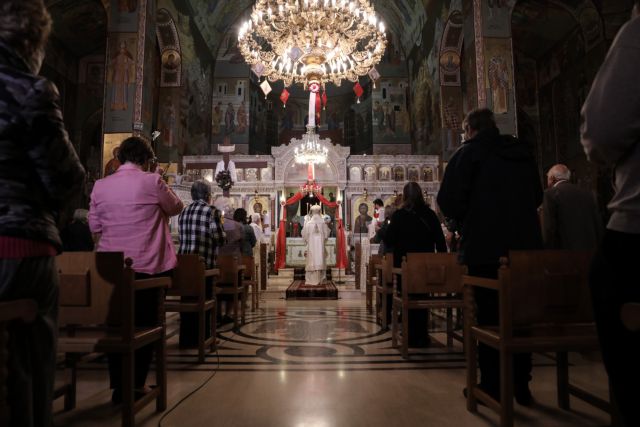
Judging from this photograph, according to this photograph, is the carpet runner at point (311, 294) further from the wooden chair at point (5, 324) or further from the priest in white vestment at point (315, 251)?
the wooden chair at point (5, 324)

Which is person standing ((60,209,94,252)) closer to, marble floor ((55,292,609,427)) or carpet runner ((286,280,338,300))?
marble floor ((55,292,609,427))

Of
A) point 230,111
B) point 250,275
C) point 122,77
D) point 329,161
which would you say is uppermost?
point 230,111

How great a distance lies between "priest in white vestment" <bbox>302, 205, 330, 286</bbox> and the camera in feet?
32.0

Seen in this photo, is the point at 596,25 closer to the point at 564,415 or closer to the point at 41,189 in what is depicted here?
the point at 564,415

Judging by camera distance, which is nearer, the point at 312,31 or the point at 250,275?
the point at 250,275

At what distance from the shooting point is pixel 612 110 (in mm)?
1169

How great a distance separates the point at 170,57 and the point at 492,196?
16218 mm

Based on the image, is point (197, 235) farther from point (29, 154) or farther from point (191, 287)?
point (29, 154)

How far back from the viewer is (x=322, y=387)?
2.96m

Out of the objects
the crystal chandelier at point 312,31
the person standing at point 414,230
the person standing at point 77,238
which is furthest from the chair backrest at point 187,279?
the crystal chandelier at point 312,31

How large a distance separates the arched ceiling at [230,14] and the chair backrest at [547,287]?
17148mm

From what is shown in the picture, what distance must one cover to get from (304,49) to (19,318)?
879 cm

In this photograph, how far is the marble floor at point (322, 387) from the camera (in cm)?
238

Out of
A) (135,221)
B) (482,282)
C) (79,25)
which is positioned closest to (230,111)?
(79,25)
